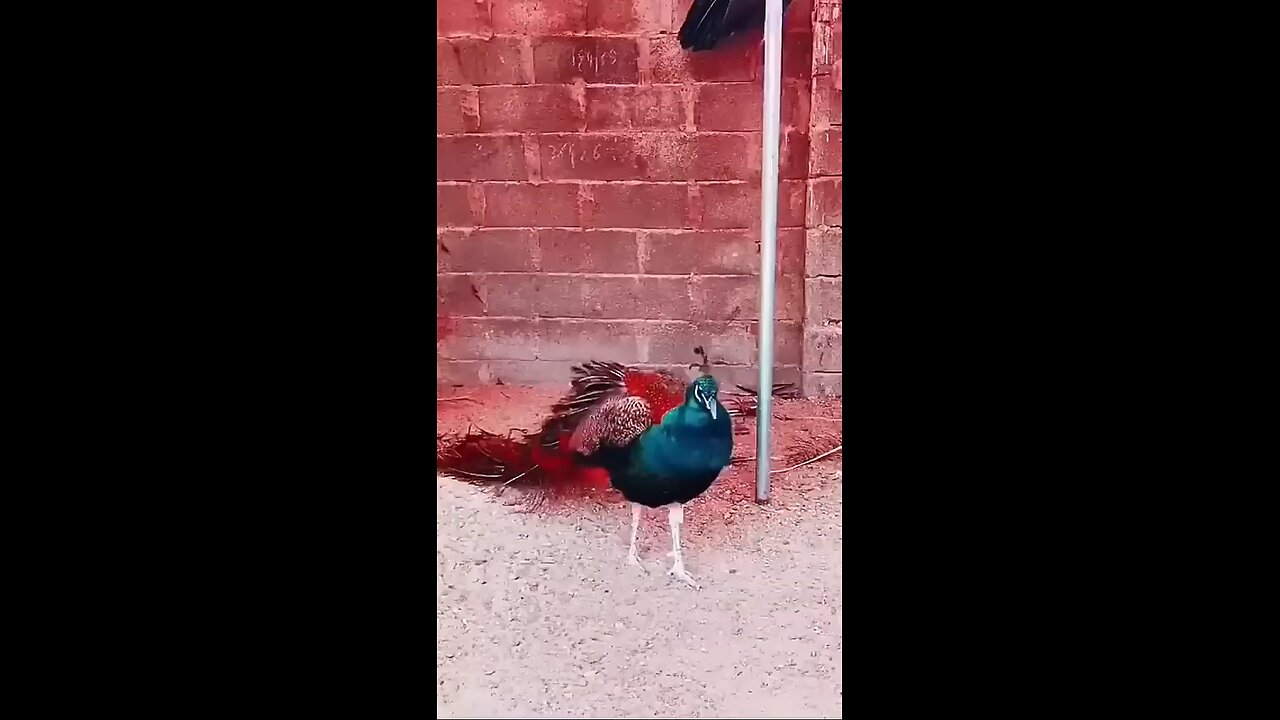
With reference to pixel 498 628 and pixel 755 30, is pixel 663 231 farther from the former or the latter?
pixel 498 628

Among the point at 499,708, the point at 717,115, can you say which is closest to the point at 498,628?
the point at 499,708

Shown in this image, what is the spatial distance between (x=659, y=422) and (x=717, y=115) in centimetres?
38

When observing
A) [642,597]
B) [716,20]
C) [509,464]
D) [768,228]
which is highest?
[716,20]

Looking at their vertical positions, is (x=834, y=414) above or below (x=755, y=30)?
below

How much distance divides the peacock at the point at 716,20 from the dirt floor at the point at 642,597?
0.47m

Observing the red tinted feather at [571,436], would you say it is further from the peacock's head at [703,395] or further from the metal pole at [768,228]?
the metal pole at [768,228]

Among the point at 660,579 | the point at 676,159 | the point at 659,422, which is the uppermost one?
the point at 676,159

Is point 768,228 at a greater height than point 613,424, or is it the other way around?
point 768,228

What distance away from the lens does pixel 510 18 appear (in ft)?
3.41

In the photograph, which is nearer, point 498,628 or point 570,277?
point 498,628

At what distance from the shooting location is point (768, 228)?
3.60 ft

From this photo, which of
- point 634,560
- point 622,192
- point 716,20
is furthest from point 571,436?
point 716,20

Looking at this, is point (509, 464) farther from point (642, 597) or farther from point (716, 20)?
point (716, 20)

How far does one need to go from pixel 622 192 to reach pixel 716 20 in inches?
9.2
